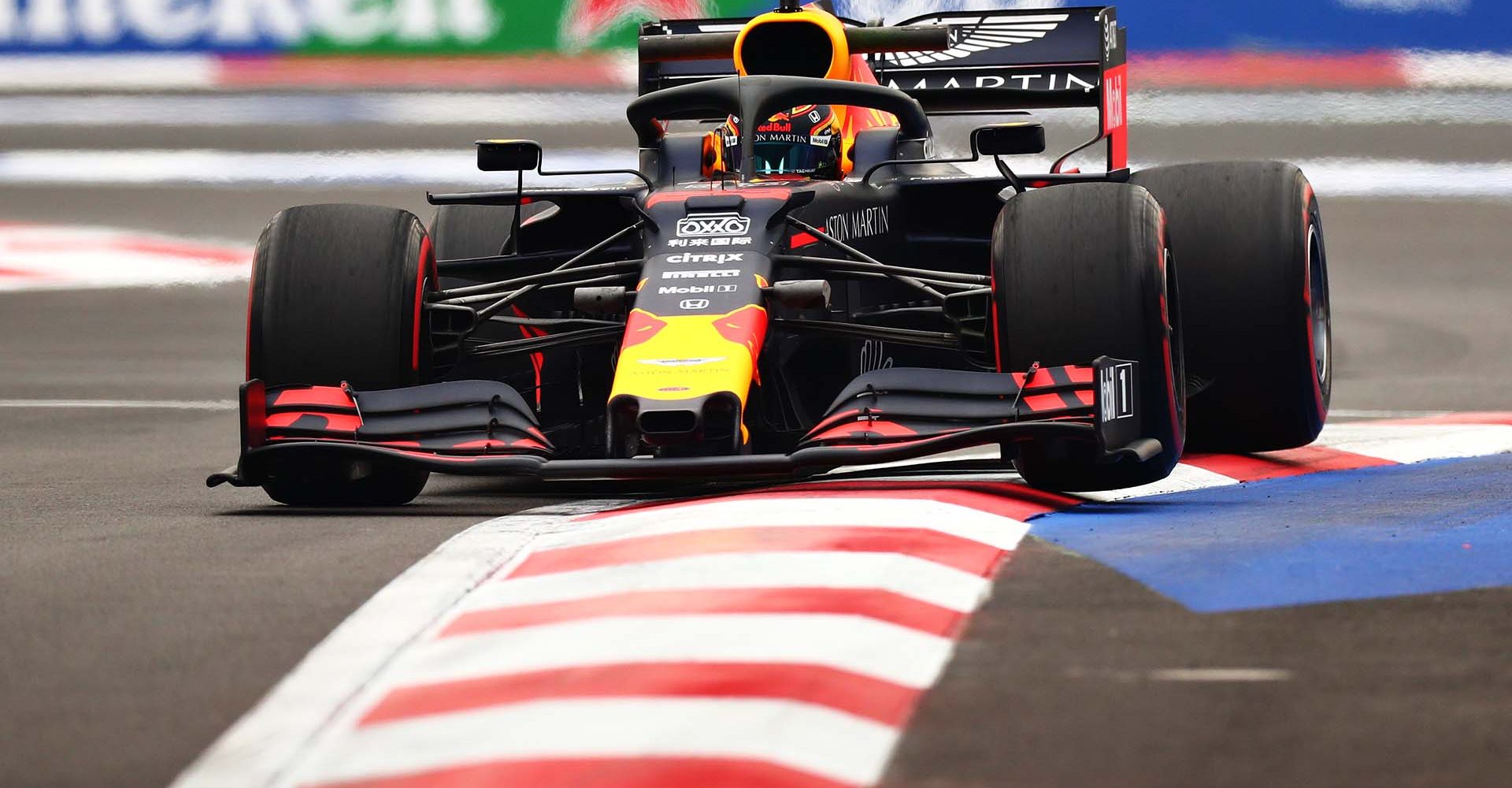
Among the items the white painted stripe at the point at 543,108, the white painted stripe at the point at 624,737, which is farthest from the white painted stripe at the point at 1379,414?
the white painted stripe at the point at 543,108

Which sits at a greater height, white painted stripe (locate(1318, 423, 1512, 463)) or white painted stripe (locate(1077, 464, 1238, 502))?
white painted stripe (locate(1077, 464, 1238, 502))

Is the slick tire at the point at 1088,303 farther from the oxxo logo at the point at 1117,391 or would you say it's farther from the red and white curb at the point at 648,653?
the red and white curb at the point at 648,653

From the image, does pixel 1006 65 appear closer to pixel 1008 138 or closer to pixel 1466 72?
pixel 1008 138

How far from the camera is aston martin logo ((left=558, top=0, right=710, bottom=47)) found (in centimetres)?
1988

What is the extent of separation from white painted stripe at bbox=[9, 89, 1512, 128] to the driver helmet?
10257mm

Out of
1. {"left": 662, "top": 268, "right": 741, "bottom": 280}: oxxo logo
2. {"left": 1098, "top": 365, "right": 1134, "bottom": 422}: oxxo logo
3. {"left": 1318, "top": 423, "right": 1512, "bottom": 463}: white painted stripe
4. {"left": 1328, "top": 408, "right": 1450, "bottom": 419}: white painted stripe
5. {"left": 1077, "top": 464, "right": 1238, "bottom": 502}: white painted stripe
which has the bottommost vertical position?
{"left": 1328, "top": 408, "right": 1450, "bottom": 419}: white painted stripe

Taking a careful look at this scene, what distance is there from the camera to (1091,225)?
660 centimetres

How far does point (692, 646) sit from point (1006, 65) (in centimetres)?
636

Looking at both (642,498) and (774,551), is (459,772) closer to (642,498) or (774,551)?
(774,551)

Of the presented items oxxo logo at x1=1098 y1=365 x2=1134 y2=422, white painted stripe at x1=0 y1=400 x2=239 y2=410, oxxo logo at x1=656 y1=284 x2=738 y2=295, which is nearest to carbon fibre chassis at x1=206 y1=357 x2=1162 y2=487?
oxxo logo at x1=1098 y1=365 x2=1134 y2=422

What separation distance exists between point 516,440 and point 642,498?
0.61 m

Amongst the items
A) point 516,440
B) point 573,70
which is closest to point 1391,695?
point 516,440

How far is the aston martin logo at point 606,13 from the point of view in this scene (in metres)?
19.9

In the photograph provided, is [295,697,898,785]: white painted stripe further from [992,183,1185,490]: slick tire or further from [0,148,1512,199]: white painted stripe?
[0,148,1512,199]: white painted stripe
